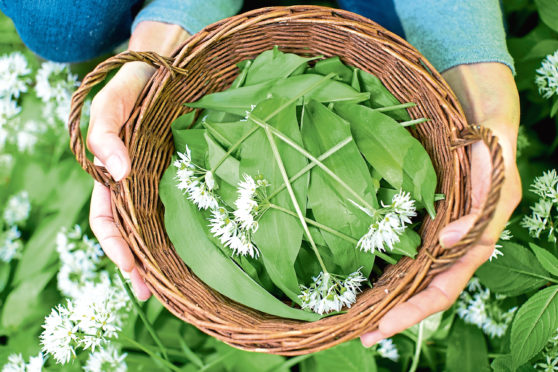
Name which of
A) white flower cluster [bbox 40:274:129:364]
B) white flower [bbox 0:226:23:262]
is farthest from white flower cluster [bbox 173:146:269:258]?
white flower [bbox 0:226:23:262]

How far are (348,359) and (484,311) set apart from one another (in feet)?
0.90

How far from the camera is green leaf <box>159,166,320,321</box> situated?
64 cm

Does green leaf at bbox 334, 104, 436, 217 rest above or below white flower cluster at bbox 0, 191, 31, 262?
above

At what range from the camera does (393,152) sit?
662 millimetres

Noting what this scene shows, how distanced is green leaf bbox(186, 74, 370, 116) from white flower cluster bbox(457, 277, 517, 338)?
446 millimetres

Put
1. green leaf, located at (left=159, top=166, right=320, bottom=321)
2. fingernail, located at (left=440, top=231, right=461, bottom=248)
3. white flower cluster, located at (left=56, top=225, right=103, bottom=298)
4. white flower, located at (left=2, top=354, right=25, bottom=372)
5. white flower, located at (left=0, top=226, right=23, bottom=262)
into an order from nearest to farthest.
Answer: fingernail, located at (left=440, top=231, right=461, bottom=248), green leaf, located at (left=159, top=166, right=320, bottom=321), white flower, located at (left=2, top=354, right=25, bottom=372), white flower cluster, located at (left=56, top=225, right=103, bottom=298), white flower, located at (left=0, top=226, right=23, bottom=262)

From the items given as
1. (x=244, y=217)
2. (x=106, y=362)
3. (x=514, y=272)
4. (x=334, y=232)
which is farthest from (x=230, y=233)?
(x=514, y=272)

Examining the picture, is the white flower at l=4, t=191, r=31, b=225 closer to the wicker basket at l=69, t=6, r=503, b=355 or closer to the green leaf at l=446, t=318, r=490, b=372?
the wicker basket at l=69, t=6, r=503, b=355

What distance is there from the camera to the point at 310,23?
69 cm

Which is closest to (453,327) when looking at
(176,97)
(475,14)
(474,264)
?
(474,264)

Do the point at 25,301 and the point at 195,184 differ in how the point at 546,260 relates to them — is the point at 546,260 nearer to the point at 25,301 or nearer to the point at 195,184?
the point at 195,184

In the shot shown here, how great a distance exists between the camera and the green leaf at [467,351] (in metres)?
0.82

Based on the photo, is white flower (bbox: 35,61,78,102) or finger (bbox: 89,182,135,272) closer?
finger (bbox: 89,182,135,272)

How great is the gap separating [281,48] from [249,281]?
396mm
